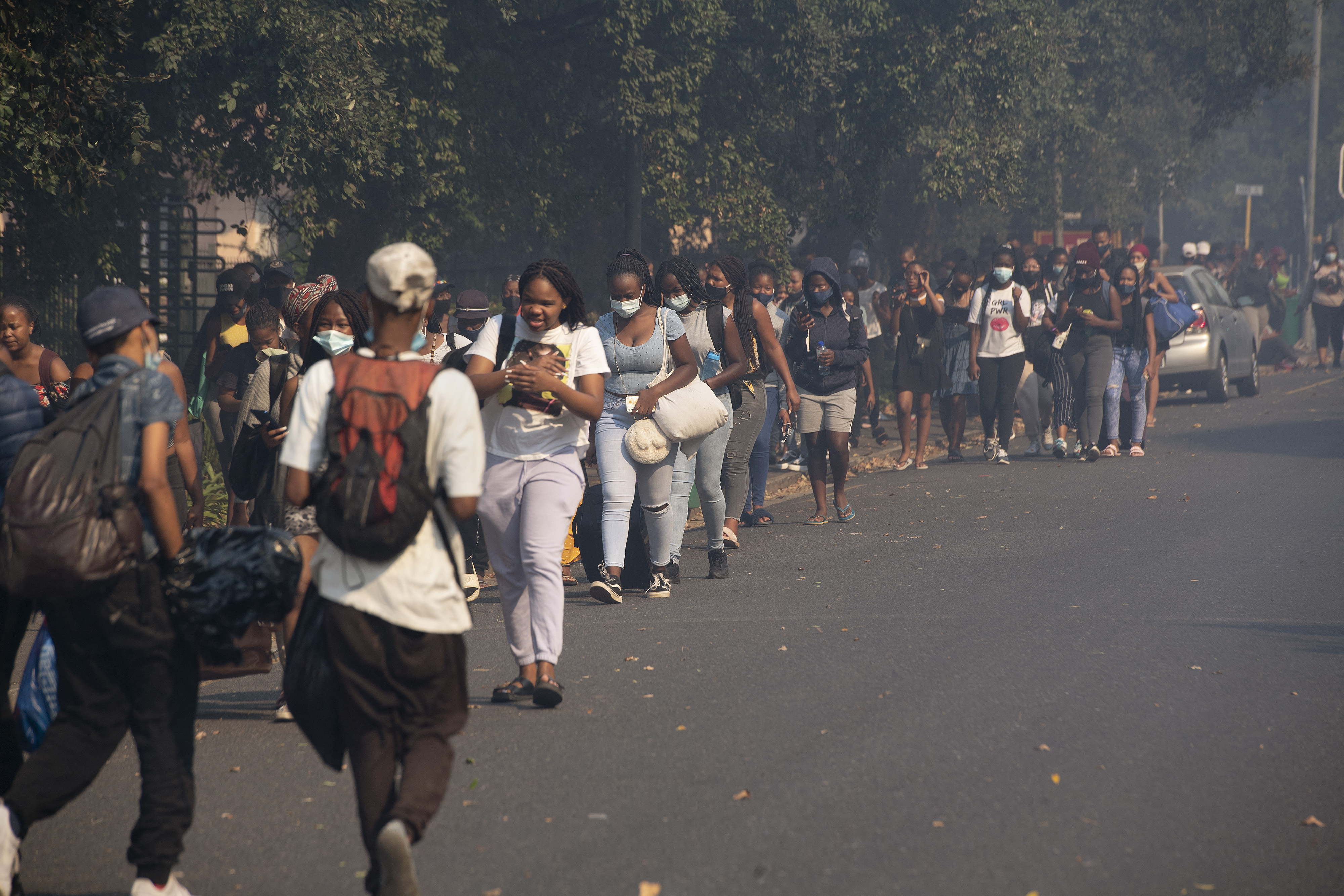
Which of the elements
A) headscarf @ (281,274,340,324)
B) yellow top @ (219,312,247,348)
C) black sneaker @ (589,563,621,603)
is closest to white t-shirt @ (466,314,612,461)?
headscarf @ (281,274,340,324)

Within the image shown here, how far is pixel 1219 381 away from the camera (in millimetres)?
20453

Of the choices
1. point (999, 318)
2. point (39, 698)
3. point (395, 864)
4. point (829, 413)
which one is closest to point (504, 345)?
point (39, 698)

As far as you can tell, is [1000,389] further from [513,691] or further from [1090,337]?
[513,691]

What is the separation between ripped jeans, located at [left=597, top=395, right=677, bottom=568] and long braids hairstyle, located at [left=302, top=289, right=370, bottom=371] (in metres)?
2.14

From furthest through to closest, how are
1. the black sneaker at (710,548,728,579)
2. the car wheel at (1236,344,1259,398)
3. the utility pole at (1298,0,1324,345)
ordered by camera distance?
1. the utility pole at (1298,0,1324,345)
2. the car wheel at (1236,344,1259,398)
3. the black sneaker at (710,548,728,579)

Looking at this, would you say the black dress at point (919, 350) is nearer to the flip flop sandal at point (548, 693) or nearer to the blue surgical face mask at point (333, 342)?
the flip flop sandal at point (548, 693)

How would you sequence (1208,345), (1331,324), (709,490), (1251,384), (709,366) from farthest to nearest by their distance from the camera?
(1331,324), (1251,384), (1208,345), (709,366), (709,490)

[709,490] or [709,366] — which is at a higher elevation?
[709,366]

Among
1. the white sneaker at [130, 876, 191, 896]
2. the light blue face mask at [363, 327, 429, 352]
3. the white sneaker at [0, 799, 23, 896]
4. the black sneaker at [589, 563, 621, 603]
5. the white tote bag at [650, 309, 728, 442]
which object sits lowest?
the black sneaker at [589, 563, 621, 603]

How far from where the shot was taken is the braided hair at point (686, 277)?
9555 mm

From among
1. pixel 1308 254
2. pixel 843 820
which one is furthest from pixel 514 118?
pixel 1308 254

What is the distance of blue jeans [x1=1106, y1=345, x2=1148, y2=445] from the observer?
48.9ft

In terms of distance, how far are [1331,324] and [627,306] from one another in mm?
22112

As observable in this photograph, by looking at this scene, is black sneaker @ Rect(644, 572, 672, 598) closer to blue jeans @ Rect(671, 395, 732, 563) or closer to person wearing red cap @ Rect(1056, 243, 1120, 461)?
blue jeans @ Rect(671, 395, 732, 563)
